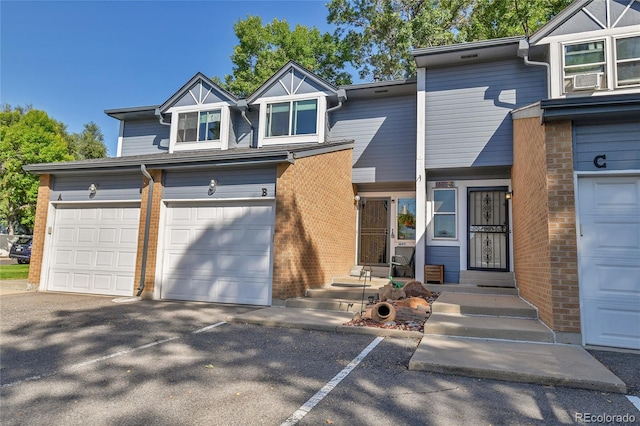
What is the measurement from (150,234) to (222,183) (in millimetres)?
2309

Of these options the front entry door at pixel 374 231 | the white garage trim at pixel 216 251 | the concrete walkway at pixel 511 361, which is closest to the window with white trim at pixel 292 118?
the front entry door at pixel 374 231

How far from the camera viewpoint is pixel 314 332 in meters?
6.13

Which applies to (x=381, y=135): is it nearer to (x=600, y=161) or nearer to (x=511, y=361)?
(x=600, y=161)

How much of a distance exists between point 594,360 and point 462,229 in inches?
234

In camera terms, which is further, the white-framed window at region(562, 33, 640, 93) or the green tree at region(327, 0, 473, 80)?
the green tree at region(327, 0, 473, 80)

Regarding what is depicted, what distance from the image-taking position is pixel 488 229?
32.7 ft

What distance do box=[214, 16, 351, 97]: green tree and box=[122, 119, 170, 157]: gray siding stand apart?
835cm

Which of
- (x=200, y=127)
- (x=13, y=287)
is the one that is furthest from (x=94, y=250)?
(x=200, y=127)

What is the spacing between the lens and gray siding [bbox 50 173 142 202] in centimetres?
982

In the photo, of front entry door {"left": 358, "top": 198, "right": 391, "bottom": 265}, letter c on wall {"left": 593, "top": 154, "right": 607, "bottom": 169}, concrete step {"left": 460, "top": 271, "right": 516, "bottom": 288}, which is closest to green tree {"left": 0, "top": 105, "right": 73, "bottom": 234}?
front entry door {"left": 358, "top": 198, "right": 391, "bottom": 265}

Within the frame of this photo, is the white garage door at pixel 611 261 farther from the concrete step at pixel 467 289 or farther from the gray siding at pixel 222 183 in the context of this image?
the gray siding at pixel 222 183

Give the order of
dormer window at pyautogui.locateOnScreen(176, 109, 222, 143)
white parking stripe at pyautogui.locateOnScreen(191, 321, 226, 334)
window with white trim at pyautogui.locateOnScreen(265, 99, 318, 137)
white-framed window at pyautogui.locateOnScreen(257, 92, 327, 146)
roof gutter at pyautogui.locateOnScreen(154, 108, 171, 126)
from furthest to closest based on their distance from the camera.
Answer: roof gutter at pyautogui.locateOnScreen(154, 108, 171, 126)
dormer window at pyautogui.locateOnScreen(176, 109, 222, 143)
window with white trim at pyautogui.locateOnScreen(265, 99, 318, 137)
white-framed window at pyautogui.locateOnScreen(257, 92, 327, 146)
white parking stripe at pyautogui.locateOnScreen(191, 321, 226, 334)

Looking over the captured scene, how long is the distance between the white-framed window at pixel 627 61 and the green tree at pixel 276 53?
15019mm

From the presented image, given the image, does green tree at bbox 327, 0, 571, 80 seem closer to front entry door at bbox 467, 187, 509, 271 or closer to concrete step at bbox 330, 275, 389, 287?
front entry door at bbox 467, 187, 509, 271
